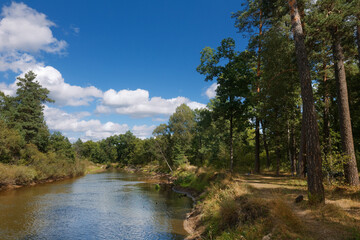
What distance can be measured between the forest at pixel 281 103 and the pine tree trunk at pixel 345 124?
5 centimetres

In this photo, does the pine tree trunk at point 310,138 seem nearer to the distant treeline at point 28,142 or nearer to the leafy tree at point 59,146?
the distant treeline at point 28,142

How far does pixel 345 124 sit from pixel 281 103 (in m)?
7.13

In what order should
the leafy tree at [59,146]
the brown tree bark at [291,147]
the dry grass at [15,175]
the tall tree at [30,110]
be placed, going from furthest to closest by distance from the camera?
the leafy tree at [59,146]
the tall tree at [30,110]
the dry grass at [15,175]
the brown tree bark at [291,147]

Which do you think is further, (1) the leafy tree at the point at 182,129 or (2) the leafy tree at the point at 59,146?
(1) the leafy tree at the point at 182,129

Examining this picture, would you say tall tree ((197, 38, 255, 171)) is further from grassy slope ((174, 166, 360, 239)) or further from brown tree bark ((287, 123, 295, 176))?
grassy slope ((174, 166, 360, 239))

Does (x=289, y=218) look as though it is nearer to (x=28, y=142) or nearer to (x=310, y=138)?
(x=310, y=138)

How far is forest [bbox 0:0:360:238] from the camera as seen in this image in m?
11.3

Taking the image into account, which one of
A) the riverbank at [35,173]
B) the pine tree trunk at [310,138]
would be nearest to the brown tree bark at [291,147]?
the pine tree trunk at [310,138]

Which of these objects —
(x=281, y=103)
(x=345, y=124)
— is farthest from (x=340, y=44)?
(x=281, y=103)

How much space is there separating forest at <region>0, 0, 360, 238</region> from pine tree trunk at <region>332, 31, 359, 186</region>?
5 cm

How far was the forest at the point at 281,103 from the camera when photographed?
1130cm

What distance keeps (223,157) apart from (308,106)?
2792cm

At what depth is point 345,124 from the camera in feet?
38.9

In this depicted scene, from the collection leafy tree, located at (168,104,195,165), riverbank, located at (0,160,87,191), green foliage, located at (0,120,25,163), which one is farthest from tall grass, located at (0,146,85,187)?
leafy tree, located at (168,104,195,165)
